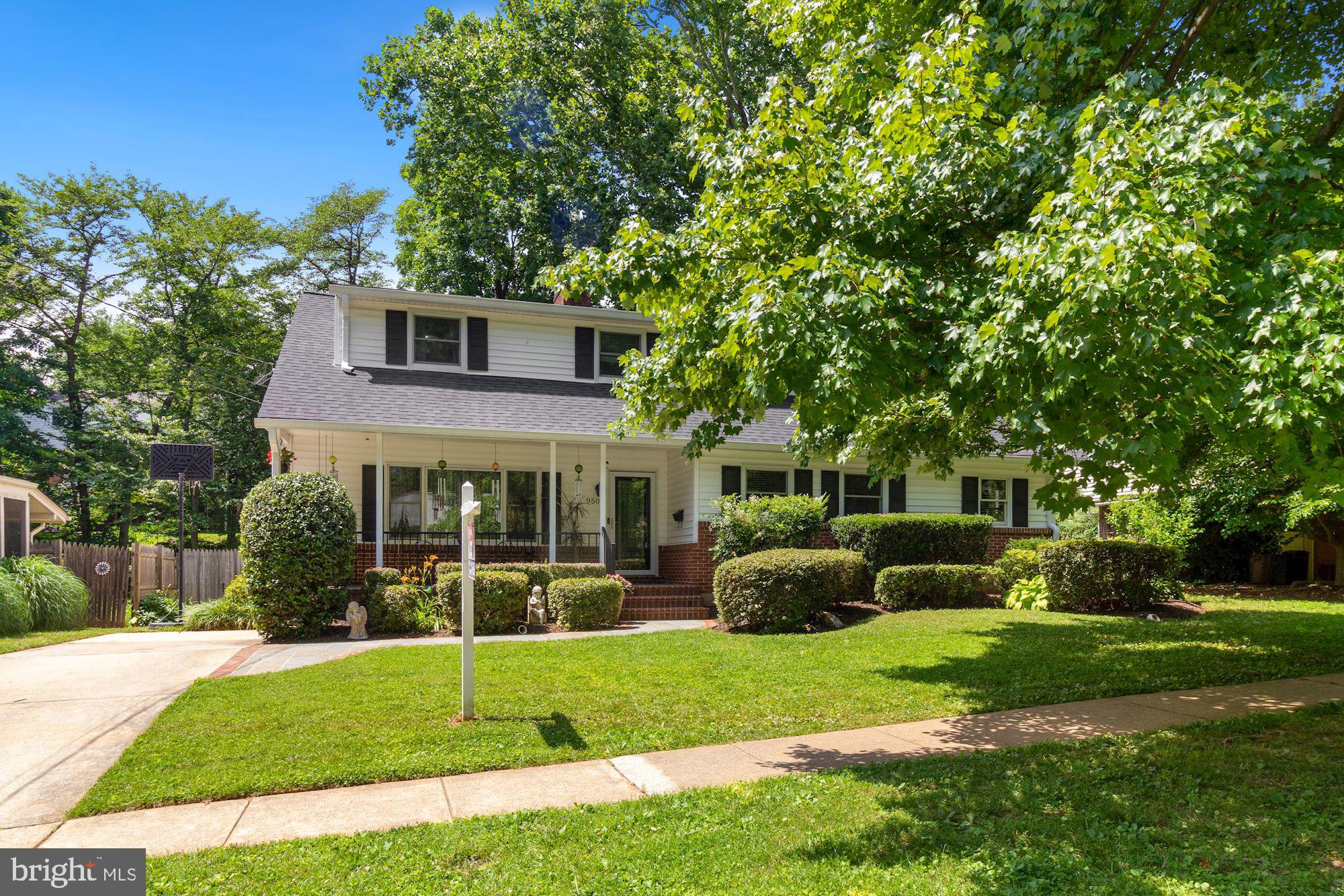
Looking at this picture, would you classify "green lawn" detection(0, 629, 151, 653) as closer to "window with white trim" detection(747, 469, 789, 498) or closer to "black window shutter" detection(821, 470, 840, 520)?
"window with white trim" detection(747, 469, 789, 498)

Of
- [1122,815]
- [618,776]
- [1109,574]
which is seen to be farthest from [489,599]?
[1109,574]

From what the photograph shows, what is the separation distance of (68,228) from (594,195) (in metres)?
18.1

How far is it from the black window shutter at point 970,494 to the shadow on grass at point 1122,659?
24.2ft

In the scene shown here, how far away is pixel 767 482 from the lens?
Answer: 58.7ft

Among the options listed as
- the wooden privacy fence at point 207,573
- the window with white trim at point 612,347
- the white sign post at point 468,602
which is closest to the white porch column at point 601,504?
the window with white trim at point 612,347

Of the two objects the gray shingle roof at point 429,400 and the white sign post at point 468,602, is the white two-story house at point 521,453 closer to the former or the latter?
the gray shingle roof at point 429,400

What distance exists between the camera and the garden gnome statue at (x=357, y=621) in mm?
12172

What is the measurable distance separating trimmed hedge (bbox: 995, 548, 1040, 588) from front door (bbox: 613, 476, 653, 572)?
7.27 m

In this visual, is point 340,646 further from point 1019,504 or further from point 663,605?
point 1019,504

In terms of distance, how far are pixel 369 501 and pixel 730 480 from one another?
7.22m

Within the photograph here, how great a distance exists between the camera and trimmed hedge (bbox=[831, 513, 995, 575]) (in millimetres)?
15102

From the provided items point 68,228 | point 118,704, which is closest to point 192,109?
point 118,704

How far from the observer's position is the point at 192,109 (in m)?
11.4

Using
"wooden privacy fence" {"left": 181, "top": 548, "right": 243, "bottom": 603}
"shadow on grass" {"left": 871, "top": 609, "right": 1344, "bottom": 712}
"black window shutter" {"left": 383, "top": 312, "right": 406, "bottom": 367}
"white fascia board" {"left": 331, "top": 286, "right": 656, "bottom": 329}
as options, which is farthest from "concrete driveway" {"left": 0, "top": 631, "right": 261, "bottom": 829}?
"white fascia board" {"left": 331, "top": 286, "right": 656, "bottom": 329}
